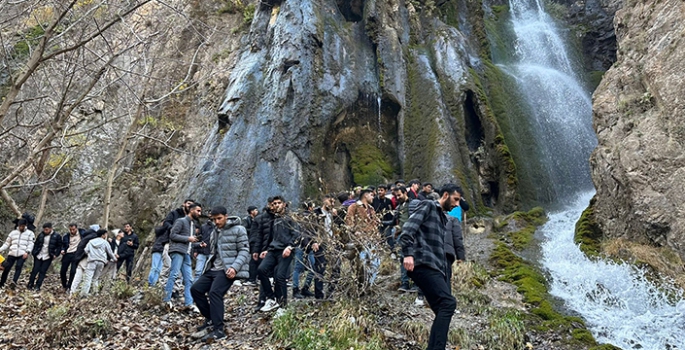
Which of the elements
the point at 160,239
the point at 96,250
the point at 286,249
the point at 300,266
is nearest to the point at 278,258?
the point at 286,249

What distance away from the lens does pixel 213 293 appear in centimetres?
673

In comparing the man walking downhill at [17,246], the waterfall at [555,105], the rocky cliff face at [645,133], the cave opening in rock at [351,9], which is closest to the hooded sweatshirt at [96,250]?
the man walking downhill at [17,246]

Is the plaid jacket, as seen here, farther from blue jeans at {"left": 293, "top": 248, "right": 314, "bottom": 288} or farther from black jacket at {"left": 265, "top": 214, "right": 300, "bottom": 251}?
blue jeans at {"left": 293, "top": 248, "right": 314, "bottom": 288}

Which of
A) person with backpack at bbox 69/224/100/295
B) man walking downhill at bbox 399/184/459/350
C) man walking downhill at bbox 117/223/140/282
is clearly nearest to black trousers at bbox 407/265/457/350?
man walking downhill at bbox 399/184/459/350

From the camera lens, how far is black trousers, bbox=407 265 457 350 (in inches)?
197

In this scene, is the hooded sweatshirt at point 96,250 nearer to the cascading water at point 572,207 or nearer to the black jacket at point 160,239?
the black jacket at point 160,239

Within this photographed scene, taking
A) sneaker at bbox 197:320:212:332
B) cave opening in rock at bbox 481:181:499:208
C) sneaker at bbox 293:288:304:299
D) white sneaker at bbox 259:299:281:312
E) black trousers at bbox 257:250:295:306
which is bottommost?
sneaker at bbox 197:320:212:332

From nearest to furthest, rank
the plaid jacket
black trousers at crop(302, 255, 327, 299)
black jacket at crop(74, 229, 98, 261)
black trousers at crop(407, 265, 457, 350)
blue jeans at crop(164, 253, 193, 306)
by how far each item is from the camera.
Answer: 1. black trousers at crop(407, 265, 457, 350)
2. the plaid jacket
3. black trousers at crop(302, 255, 327, 299)
4. blue jeans at crop(164, 253, 193, 306)
5. black jacket at crop(74, 229, 98, 261)

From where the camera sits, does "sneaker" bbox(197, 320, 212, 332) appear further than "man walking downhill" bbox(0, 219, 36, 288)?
No

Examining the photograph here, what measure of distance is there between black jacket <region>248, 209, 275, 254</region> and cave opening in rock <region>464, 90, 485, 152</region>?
1240 centimetres

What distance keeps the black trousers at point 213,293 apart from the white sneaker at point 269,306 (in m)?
1.21

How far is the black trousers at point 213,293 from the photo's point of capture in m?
6.75

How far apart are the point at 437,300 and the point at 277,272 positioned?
351 cm

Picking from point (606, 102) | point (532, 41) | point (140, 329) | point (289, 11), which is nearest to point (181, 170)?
point (289, 11)
